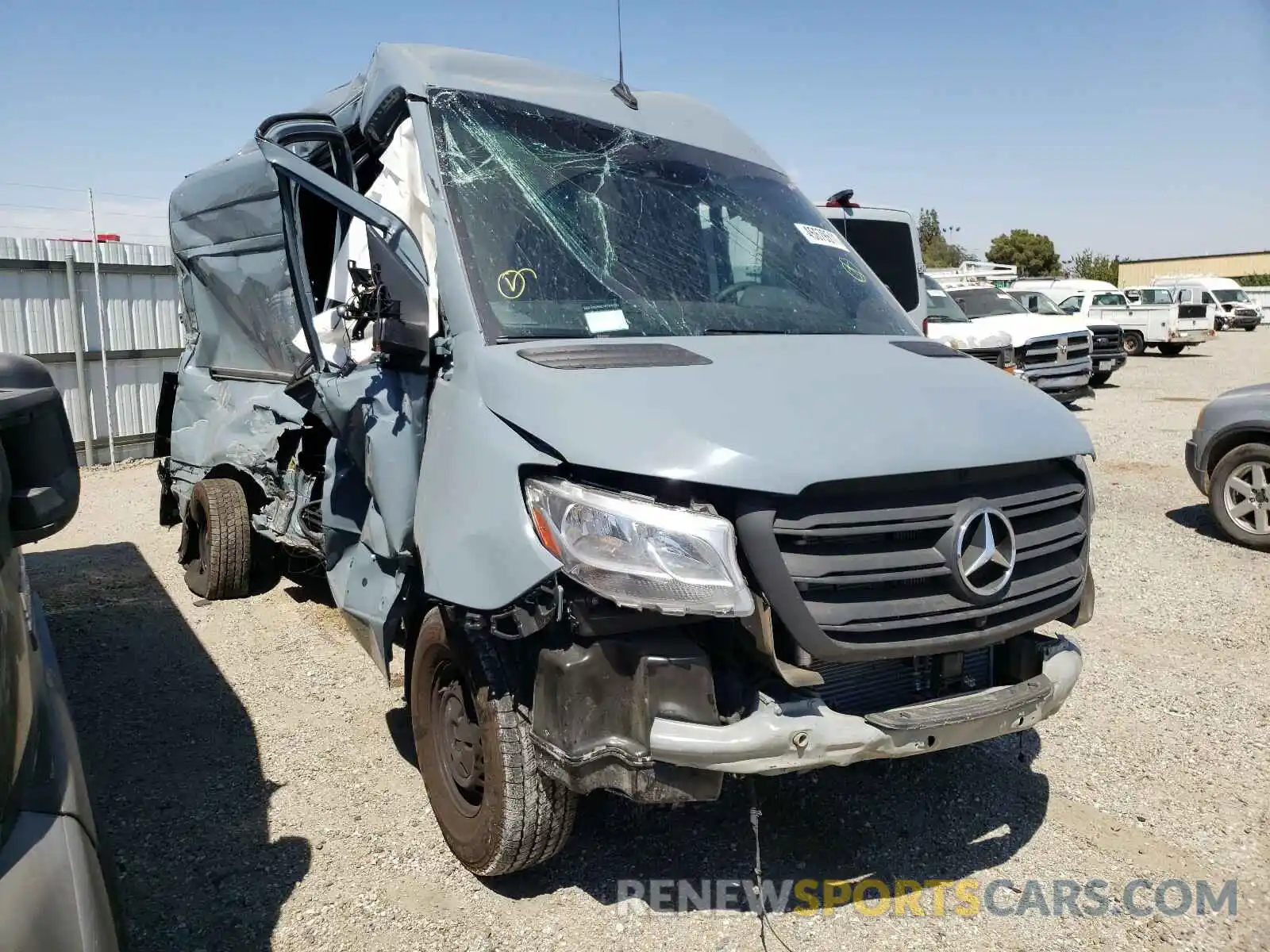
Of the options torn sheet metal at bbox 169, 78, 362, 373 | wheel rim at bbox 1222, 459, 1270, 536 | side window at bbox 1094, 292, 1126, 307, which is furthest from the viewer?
side window at bbox 1094, 292, 1126, 307

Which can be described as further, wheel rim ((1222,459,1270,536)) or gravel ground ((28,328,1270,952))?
wheel rim ((1222,459,1270,536))

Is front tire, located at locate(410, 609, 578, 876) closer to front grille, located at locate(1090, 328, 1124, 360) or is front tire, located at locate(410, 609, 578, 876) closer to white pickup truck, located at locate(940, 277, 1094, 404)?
white pickup truck, located at locate(940, 277, 1094, 404)

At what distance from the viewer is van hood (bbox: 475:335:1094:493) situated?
2.52 metres

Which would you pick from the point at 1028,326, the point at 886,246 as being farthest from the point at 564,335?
the point at 1028,326

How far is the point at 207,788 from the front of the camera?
387 cm

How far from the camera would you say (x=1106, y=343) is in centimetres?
1878

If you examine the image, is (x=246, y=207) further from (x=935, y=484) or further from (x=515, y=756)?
(x=935, y=484)

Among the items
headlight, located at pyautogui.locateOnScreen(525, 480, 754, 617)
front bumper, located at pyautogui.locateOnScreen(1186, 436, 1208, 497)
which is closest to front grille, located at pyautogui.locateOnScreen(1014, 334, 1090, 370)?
front bumper, located at pyautogui.locateOnScreen(1186, 436, 1208, 497)

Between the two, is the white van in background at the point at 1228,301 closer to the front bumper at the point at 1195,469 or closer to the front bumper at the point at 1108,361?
the front bumper at the point at 1108,361

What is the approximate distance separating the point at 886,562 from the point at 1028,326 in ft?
45.9

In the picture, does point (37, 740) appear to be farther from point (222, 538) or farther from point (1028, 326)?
point (1028, 326)

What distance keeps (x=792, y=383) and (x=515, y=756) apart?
1.42 meters

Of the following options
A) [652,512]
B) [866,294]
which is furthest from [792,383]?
[866,294]

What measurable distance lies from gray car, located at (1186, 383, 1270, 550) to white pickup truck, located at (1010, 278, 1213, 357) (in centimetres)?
1941
